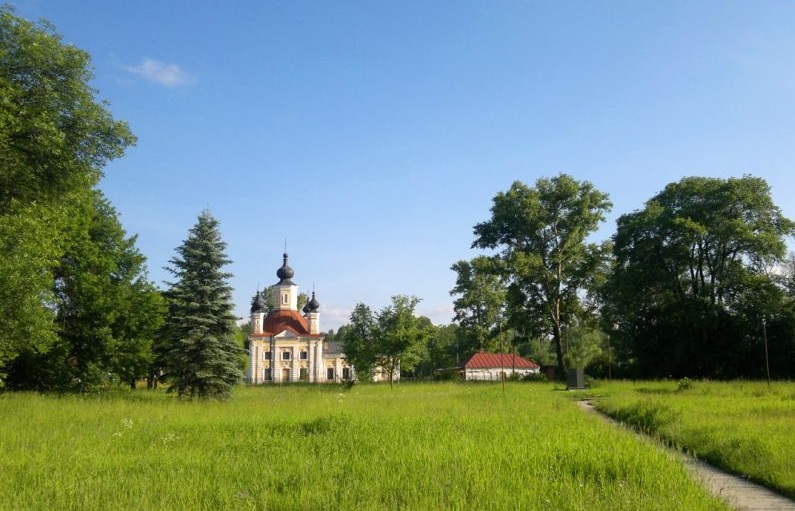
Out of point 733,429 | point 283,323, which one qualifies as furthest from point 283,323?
point 733,429

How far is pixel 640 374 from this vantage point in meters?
47.4

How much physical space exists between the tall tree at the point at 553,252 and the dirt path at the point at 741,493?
3798cm

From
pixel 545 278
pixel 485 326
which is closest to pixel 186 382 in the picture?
pixel 545 278

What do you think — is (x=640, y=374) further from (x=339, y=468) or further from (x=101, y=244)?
(x=339, y=468)

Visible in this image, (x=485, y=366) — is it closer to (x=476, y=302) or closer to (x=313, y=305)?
(x=476, y=302)

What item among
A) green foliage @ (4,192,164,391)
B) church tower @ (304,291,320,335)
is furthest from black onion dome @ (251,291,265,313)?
green foliage @ (4,192,164,391)

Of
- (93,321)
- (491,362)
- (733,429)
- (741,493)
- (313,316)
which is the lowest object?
(491,362)

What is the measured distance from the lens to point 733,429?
1310 centimetres

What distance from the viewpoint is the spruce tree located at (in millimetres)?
26562

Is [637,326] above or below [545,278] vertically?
below

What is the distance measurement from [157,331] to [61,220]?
30.6 ft

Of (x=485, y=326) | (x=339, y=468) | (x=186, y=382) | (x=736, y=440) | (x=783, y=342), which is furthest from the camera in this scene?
(x=485, y=326)

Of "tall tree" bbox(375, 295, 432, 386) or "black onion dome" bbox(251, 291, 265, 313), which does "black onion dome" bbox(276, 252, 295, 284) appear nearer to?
"black onion dome" bbox(251, 291, 265, 313)

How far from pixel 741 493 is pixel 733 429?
16.7 feet
